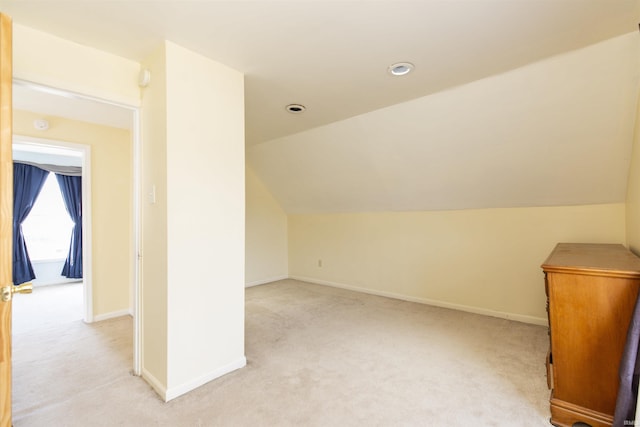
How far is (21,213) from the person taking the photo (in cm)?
515

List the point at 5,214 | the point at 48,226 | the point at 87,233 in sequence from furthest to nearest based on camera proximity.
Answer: the point at 48,226 → the point at 87,233 → the point at 5,214

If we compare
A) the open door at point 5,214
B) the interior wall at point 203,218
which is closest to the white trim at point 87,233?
the interior wall at point 203,218

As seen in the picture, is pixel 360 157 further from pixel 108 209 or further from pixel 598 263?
pixel 108 209

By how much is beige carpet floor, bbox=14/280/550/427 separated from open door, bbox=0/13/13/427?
0.80m

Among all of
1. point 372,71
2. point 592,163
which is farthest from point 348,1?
point 592,163

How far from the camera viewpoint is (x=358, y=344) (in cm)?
277

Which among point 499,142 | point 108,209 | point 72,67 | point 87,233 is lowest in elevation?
point 87,233

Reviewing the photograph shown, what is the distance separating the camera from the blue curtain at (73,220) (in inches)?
224

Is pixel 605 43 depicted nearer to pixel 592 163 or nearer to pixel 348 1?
pixel 592 163

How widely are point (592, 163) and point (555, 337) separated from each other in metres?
1.77

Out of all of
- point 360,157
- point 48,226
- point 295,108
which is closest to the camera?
point 295,108

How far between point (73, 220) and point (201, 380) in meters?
5.47

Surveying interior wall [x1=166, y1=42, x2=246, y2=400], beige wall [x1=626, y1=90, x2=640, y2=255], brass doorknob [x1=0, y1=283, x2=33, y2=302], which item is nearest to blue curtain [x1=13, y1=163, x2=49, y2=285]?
interior wall [x1=166, y1=42, x2=246, y2=400]

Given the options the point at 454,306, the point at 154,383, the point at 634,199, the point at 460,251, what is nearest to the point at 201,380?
the point at 154,383
